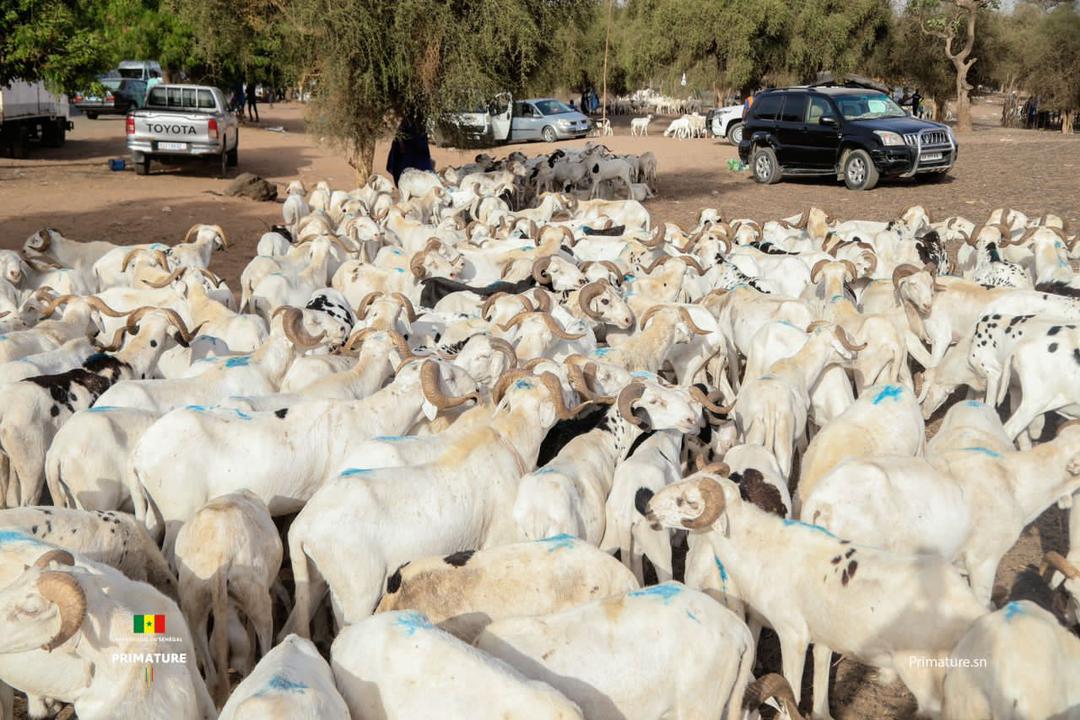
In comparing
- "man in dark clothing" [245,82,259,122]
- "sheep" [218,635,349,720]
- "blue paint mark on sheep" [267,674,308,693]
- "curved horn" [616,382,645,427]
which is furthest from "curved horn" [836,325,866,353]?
"man in dark clothing" [245,82,259,122]

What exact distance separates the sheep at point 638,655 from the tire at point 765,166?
21572mm

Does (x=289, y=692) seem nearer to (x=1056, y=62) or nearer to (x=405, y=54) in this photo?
(x=405, y=54)

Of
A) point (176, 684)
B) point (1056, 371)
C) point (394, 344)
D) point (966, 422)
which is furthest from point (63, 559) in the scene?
point (1056, 371)

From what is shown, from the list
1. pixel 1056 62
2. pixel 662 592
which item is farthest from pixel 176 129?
pixel 1056 62

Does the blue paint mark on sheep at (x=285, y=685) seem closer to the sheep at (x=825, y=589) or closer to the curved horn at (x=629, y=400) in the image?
the sheep at (x=825, y=589)

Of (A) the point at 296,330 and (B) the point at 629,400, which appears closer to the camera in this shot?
(B) the point at 629,400

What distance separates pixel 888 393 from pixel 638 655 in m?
3.29

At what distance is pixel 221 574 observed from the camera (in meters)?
4.87

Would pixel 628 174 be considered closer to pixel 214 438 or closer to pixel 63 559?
pixel 214 438

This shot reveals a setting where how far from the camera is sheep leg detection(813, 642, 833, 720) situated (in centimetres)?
496

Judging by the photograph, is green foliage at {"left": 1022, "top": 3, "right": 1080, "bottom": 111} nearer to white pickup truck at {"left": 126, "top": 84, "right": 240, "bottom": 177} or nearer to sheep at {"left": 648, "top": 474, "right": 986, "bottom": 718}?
white pickup truck at {"left": 126, "top": 84, "right": 240, "bottom": 177}

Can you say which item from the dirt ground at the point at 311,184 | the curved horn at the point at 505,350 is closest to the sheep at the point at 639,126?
the dirt ground at the point at 311,184

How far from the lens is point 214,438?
5895mm

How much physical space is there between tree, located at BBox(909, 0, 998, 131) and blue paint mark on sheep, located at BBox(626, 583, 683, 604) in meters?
40.8
